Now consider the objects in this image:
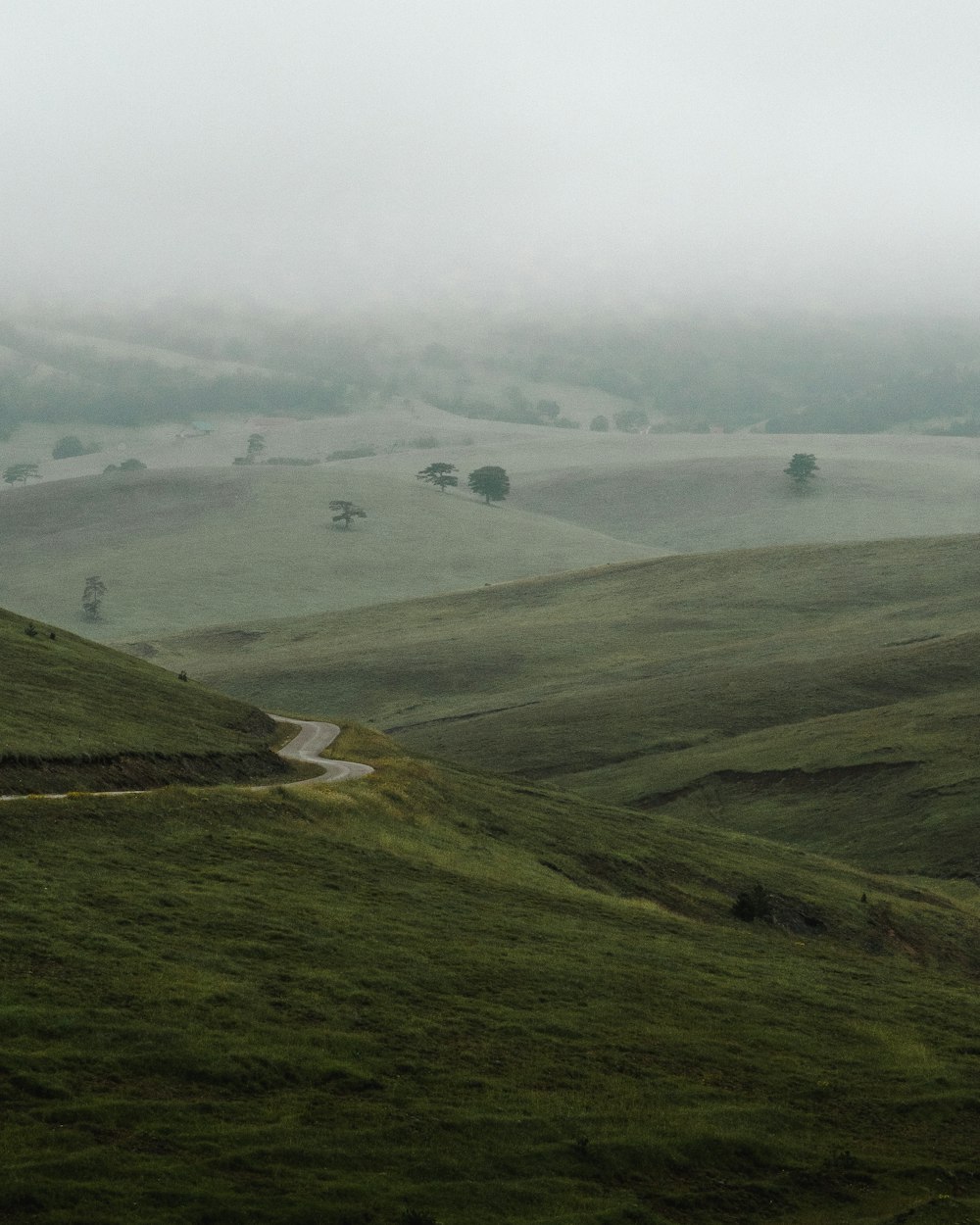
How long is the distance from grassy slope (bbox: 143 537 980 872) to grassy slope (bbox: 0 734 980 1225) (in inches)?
1879

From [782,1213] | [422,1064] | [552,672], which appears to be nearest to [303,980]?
[422,1064]

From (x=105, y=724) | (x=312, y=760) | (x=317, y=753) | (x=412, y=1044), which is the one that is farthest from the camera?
(x=317, y=753)

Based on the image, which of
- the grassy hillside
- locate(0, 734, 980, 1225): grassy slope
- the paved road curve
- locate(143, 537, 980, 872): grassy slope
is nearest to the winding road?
the paved road curve

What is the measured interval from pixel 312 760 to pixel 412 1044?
153 ft

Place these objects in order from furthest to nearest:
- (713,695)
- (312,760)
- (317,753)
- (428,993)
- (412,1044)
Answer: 1. (713,695)
2. (317,753)
3. (312,760)
4. (428,993)
5. (412,1044)

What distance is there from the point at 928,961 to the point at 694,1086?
1355 inches

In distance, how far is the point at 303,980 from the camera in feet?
118

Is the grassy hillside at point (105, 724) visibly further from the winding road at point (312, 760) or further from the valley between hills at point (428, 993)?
the winding road at point (312, 760)

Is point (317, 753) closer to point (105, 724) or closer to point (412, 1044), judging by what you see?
point (105, 724)

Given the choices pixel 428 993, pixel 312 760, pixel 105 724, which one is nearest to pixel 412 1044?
pixel 428 993

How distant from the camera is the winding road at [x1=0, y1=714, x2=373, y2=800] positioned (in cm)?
5374

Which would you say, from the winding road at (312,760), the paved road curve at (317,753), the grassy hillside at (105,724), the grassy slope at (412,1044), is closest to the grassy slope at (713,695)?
the paved road curve at (317,753)

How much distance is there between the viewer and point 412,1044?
33125 millimetres

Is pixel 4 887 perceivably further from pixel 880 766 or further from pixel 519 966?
pixel 880 766
